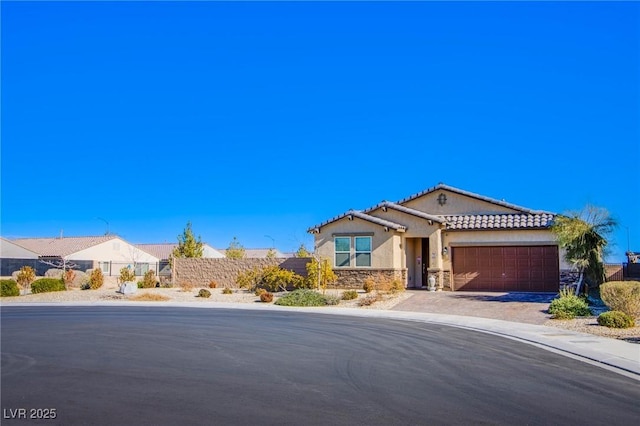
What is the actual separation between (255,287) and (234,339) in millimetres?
19064

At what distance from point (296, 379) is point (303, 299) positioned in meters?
17.3

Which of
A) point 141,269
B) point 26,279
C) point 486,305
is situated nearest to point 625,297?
point 486,305

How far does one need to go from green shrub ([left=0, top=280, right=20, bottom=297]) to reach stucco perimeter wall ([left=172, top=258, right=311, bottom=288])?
9437mm

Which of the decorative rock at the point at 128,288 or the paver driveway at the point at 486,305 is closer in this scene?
the paver driveway at the point at 486,305

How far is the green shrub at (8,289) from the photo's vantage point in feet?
111

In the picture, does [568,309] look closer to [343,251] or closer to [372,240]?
[372,240]

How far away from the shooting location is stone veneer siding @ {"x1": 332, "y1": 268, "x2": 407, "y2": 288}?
31734 millimetres

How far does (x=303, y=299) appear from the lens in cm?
2738

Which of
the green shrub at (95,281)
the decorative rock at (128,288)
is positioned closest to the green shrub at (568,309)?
the decorative rock at (128,288)

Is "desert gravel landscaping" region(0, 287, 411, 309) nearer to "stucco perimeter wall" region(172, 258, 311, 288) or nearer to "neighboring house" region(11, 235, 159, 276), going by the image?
"stucco perimeter wall" region(172, 258, 311, 288)

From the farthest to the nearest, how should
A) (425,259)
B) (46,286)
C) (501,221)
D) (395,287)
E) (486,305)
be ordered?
(46,286)
(425,259)
(501,221)
(395,287)
(486,305)

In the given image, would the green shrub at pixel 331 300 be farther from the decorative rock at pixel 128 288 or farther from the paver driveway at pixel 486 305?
the decorative rock at pixel 128 288

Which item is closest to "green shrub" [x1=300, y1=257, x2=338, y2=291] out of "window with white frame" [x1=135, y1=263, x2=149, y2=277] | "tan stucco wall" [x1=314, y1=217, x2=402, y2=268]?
"tan stucco wall" [x1=314, y1=217, x2=402, y2=268]

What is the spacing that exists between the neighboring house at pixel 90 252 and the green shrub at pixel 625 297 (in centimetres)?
4666
